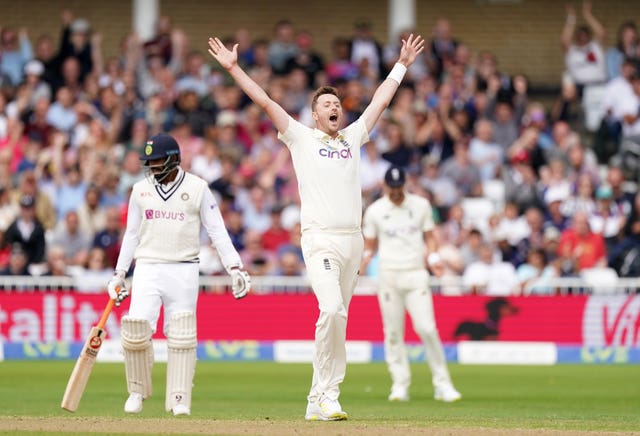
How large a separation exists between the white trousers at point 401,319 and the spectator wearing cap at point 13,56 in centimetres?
1187

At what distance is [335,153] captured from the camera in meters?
11.5

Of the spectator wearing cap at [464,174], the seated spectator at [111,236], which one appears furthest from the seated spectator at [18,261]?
the spectator wearing cap at [464,174]

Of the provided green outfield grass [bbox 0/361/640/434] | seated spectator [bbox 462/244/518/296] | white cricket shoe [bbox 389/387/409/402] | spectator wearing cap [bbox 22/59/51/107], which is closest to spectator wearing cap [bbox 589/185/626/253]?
seated spectator [bbox 462/244/518/296]

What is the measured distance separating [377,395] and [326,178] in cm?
512

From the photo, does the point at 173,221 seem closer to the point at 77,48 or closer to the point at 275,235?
the point at 275,235

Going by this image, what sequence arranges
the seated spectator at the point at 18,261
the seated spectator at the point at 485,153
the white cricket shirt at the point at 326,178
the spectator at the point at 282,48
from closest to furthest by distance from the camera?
the white cricket shirt at the point at 326,178 < the seated spectator at the point at 18,261 < the seated spectator at the point at 485,153 < the spectator at the point at 282,48

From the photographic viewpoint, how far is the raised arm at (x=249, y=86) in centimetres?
1121

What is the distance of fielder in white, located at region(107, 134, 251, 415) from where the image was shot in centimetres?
1174

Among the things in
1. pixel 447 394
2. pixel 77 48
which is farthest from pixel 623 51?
pixel 447 394

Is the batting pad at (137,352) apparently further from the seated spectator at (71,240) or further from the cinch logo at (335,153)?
the seated spectator at (71,240)

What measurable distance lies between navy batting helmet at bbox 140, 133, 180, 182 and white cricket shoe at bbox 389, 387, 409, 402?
177 inches

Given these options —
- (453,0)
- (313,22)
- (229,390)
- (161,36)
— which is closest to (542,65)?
(453,0)

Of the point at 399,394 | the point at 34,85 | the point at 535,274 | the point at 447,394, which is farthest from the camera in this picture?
the point at 34,85

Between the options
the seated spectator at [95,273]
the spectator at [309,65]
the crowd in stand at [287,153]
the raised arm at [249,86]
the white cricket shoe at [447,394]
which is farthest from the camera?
the spectator at [309,65]
